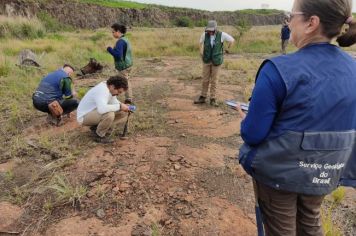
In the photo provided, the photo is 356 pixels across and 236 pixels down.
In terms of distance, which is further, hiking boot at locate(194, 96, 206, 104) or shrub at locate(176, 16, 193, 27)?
shrub at locate(176, 16, 193, 27)

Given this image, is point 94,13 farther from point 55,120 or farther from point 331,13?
point 331,13

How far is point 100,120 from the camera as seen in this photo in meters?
4.91

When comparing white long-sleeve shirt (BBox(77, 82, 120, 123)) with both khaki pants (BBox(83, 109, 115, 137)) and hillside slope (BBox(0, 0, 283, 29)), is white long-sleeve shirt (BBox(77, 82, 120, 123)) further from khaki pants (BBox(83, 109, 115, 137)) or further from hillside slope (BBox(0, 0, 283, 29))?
hillside slope (BBox(0, 0, 283, 29))

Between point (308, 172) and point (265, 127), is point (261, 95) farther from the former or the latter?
point (308, 172)

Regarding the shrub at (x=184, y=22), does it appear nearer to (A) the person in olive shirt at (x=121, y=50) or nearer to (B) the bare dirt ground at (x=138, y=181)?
(A) the person in olive shirt at (x=121, y=50)

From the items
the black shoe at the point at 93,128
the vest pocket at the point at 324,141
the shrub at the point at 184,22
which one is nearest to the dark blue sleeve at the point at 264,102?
the vest pocket at the point at 324,141

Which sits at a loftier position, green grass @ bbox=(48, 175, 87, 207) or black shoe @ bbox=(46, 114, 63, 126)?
green grass @ bbox=(48, 175, 87, 207)

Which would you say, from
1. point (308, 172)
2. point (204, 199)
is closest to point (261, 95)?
point (308, 172)

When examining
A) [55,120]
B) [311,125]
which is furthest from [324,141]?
[55,120]

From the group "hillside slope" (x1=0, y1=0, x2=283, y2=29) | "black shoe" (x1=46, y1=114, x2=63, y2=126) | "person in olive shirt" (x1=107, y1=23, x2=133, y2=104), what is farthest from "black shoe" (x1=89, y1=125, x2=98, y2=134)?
"hillside slope" (x1=0, y1=0, x2=283, y2=29)

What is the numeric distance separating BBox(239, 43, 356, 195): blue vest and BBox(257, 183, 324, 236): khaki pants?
0.09 metres

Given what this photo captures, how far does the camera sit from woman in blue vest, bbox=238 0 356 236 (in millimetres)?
1562

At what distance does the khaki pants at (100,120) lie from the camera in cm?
481

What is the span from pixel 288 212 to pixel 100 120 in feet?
11.5
